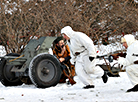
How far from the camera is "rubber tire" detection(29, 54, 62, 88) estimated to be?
5625 millimetres

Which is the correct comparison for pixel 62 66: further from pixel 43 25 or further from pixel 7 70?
pixel 43 25

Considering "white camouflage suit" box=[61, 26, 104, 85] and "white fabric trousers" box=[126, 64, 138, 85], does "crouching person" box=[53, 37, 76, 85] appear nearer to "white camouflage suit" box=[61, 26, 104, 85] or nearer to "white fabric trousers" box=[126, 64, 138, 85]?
"white camouflage suit" box=[61, 26, 104, 85]

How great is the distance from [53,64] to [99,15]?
4.74 meters

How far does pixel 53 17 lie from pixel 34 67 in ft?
13.1

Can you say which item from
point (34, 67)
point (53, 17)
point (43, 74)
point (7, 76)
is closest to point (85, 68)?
point (43, 74)

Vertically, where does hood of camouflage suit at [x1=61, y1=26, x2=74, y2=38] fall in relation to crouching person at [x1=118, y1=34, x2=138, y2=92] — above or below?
above

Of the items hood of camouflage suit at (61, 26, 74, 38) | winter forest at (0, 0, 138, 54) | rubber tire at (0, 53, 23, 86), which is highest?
winter forest at (0, 0, 138, 54)

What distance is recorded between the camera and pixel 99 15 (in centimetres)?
1012

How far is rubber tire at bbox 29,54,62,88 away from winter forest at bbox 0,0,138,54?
3.12 metres

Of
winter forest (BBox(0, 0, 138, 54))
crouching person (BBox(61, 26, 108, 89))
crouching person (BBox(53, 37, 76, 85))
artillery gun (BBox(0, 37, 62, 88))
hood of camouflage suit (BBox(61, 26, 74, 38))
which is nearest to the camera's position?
crouching person (BBox(61, 26, 108, 89))

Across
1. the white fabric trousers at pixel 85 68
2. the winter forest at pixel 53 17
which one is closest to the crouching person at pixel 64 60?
the white fabric trousers at pixel 85 68

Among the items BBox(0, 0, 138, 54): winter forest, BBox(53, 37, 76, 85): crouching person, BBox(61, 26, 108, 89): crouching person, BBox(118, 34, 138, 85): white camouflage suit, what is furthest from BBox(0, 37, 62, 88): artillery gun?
BBox(0, 0, 138, 54): winter forest

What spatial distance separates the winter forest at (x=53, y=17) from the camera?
8.77 metres

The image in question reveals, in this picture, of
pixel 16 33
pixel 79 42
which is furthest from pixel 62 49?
pixel 16 33
